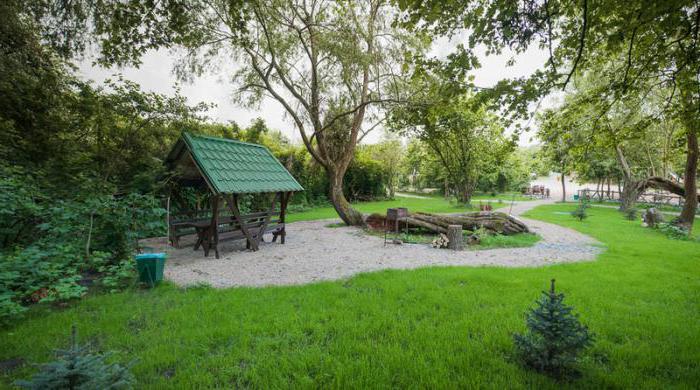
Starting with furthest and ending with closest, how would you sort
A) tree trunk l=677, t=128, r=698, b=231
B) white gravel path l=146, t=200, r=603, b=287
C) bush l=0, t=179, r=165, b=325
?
tree trunk l=677, t=128, r=698, b=231
white gravel path l=146, t=200, r=603, b=287
bush l=0, t=179, r=165, b=325

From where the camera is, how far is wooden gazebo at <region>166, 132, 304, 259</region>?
7.21 meters

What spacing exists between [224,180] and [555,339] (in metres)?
6.98

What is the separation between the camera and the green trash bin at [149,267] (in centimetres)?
510

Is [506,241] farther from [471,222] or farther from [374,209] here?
[374,209]

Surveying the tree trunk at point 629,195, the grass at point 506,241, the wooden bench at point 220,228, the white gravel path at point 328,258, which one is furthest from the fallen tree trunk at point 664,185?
the wooden bench at point 220,228

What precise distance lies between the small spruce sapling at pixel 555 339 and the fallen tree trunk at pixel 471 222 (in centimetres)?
784

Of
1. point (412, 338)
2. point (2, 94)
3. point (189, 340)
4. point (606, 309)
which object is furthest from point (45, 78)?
point (606, 309)

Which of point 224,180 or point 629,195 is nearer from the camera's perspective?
point 224,180

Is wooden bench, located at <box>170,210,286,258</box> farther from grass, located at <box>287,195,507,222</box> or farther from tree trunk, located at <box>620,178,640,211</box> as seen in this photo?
tree trunk, located at <box>620,178,640,211</box>

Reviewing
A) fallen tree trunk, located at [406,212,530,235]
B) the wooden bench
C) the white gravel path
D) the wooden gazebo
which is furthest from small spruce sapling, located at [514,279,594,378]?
fallen tree trunk, located at [406,212,530,235]

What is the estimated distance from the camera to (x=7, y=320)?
3537 mm

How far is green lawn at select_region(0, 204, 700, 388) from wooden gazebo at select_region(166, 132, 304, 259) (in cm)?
279

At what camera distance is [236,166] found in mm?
8086

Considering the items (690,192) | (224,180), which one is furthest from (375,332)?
(690,192)
